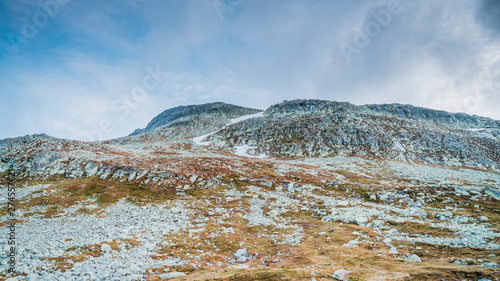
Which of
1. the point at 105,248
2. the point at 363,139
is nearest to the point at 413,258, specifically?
the point at 105,248

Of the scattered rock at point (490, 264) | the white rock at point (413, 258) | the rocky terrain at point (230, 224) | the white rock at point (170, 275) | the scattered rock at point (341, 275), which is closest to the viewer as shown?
the scattered rock at point (341, 275)

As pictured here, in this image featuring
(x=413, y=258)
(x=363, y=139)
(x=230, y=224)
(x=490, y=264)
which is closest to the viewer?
(x=490, y=264)

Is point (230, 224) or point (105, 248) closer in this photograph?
point (105, 248)

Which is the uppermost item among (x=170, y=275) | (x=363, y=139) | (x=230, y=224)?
(x=363, y=139)

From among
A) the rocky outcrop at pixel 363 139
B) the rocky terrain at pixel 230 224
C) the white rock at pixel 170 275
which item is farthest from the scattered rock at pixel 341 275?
the rocky outcrop at pixel 363 139

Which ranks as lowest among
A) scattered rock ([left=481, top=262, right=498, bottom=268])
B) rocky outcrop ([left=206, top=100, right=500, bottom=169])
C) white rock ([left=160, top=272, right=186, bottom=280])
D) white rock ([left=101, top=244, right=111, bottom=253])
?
white rock ([left=101, top=244, right=111, bottom=253])

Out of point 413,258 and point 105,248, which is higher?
point 413,258

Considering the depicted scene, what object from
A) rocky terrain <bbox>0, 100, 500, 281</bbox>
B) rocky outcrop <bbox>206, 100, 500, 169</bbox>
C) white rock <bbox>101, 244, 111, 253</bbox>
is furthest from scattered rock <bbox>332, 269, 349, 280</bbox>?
rocky outcrop <bbox>206, 100, 500, 169</bbox>

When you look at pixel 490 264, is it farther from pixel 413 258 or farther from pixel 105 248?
pixel 105 248

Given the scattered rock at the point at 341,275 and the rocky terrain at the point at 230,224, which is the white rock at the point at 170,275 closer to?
the rocky terrain at the point at 230,224

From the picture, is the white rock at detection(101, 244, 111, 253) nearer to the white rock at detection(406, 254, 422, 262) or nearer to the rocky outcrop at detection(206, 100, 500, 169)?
the white rock at detection(406, 254, 422, 262)

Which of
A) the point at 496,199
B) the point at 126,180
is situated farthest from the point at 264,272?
the point at 496,199

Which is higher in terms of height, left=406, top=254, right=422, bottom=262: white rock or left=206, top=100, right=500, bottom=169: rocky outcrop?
left=206, top=100, right=500, bottom=169: rocky outcrop

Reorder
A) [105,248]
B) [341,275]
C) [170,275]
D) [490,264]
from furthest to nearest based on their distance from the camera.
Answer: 1. [105,248]
2. [170,275]
3. [490,264]
4. [341,275]
